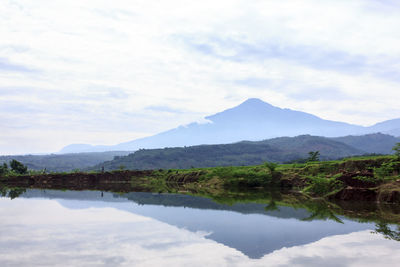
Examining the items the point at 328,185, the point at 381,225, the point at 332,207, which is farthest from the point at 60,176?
the point at 381,225

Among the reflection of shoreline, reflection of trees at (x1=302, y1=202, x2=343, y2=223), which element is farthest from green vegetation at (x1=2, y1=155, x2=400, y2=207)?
the reflection of shoreline

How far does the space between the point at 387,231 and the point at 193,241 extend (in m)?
7.92

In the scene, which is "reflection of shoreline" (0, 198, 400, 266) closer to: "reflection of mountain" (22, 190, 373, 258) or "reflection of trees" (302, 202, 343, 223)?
"reflection of mountain" (22, 190, 373, 258)

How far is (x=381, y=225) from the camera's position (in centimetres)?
1638

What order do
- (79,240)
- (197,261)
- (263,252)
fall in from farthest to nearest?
(79,240) < (263,252) < (197,261)

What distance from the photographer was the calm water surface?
1078 cm

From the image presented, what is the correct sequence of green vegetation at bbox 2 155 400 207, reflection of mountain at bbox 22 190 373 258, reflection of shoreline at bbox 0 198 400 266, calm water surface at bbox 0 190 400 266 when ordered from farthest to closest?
green vegetation at bbox 2 155 400 207 < reflection of mountain at bbox 22 190 373 258 < calm water surface at bbox 0 190 400 266 < reflection of shoreline at bbox 0 198 400 266

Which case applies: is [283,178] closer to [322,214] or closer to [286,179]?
[286,179]

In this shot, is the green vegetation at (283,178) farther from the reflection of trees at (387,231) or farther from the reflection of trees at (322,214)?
the reflection of trees at (387,231)

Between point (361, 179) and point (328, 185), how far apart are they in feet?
10.7

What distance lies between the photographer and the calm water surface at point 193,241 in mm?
10781

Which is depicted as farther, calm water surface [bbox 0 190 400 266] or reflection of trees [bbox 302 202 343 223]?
reflection of trees [bbox 302 202 343 223]

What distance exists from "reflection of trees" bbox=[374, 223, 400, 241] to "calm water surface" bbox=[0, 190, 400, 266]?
0.28 m

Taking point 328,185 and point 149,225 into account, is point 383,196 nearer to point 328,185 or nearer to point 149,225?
point 328,185
